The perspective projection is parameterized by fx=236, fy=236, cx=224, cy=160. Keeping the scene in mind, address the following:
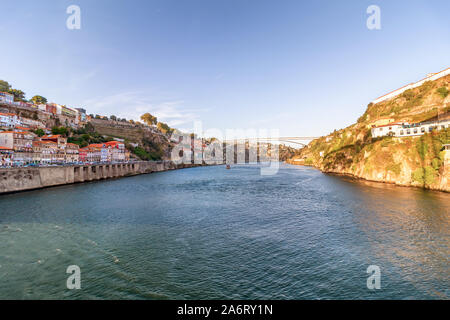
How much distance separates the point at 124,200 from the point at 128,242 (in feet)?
67.1

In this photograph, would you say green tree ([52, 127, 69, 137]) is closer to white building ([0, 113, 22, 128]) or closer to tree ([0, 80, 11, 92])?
white building ([0, 113, 22, 128])

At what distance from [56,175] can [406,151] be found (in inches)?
3010

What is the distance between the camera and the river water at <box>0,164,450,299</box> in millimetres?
12488

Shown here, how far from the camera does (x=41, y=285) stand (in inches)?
510

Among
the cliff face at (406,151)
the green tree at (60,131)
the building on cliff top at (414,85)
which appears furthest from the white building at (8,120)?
the building on cliff top at (414,85)

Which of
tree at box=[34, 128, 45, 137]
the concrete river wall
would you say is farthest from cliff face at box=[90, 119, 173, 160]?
the concrete river wall

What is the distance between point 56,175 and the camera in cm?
5331

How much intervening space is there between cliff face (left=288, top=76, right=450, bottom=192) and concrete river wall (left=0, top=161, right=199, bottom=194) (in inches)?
2910

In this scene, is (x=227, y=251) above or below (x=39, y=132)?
below

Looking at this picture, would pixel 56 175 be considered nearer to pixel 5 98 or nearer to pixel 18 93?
pixel 5 98

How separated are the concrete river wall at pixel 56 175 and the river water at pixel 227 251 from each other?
52.3ft

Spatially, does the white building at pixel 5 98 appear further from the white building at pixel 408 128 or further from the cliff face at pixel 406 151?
the white building at pixel 408 128

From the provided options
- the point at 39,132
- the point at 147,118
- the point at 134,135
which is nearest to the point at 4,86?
the point at 39,132

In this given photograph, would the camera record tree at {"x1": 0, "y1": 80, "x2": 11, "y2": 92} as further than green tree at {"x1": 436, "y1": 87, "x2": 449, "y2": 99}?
Yes
